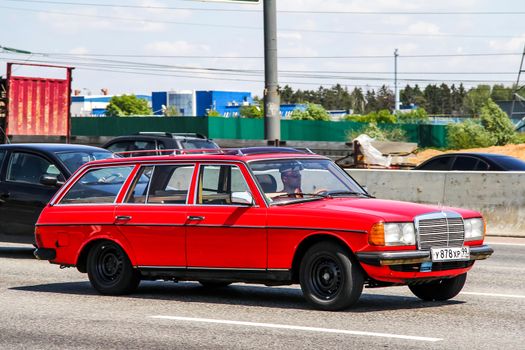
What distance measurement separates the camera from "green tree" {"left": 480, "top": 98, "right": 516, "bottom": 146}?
231 feet

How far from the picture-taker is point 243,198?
10.7m

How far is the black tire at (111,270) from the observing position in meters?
11.5

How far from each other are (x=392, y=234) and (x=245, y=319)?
145 centimetres

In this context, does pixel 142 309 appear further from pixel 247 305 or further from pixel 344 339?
pixel 344 339

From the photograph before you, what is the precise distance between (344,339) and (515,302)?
9.71ft

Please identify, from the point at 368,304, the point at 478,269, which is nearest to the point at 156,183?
the point at 368,304

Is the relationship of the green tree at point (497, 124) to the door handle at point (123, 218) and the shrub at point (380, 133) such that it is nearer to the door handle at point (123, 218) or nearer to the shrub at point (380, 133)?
the shrub at point (380, 133)

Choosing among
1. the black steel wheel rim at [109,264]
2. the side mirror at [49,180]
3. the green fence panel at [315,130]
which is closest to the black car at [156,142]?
the side mirror at [49,180]

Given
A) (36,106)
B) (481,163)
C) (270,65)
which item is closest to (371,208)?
(481,163)

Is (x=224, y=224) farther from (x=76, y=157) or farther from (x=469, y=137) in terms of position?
(x=469, y=137)

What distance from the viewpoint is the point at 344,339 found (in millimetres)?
8531

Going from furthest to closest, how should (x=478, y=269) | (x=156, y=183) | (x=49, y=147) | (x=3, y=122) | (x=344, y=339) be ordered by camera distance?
(x=3, y=122) → (x=49, y=147) → (x=478, y=269) → (x=156, y=183) → (x=344, y=339)

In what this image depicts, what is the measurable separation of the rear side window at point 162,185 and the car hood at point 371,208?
54.4 inches

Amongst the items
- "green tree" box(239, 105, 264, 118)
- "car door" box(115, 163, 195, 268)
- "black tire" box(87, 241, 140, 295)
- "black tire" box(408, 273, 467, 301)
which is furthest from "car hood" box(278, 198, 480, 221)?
"green tree" box(239, 105, 264, 118)
